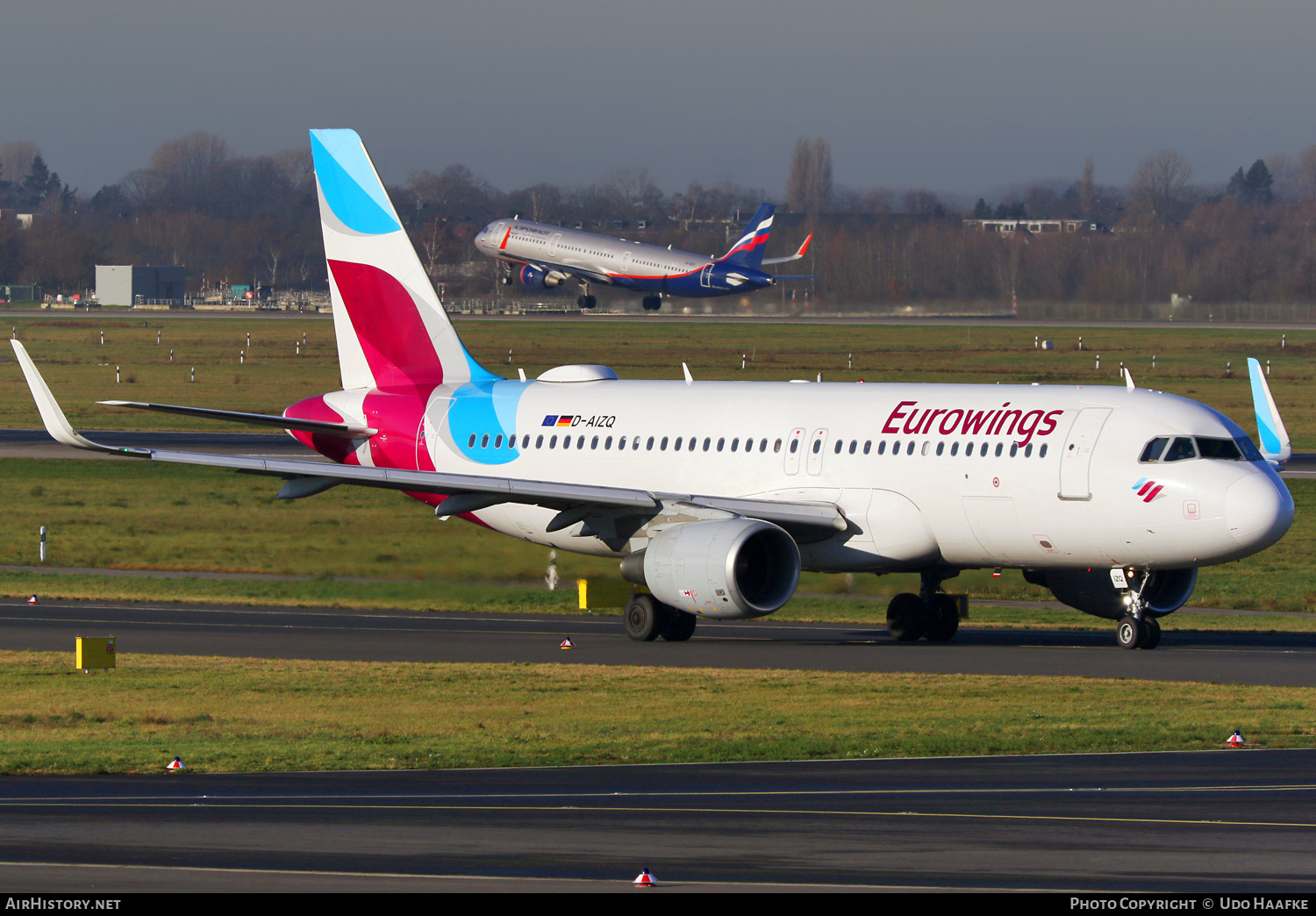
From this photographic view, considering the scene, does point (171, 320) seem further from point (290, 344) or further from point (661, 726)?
Result: point (661, 726)

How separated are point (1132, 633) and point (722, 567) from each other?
7021 millimetres

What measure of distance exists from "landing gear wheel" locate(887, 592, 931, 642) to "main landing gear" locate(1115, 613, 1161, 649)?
3783mm

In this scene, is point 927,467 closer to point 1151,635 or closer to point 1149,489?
point 1149,489

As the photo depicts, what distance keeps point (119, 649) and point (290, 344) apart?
304ft

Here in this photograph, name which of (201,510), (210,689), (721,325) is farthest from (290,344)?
(210,689)

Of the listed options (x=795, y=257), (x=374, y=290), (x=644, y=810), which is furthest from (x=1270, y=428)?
(x=795, y=257)

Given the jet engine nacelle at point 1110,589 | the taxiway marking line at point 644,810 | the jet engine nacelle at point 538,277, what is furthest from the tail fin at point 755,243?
the taxiway marking line at point 644,810

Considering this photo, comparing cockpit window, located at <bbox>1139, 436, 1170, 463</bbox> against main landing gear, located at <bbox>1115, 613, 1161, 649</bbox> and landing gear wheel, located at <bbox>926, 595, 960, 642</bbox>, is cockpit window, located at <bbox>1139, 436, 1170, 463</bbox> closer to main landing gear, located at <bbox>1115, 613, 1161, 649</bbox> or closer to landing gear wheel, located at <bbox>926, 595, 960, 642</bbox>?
main landing gear, located at <bbox>1115, 613, 1161, 649</bbox>

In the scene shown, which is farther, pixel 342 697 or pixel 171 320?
pixel 171 320

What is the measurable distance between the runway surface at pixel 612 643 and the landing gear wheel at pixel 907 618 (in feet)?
1.69

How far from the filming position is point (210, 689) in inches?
998

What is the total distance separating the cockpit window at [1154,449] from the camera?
2939 centimetres

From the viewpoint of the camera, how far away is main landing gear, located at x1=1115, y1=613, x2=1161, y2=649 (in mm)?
30250

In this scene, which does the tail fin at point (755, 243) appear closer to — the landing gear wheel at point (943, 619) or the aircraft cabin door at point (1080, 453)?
the landing gear wheel at point (943, 619)
